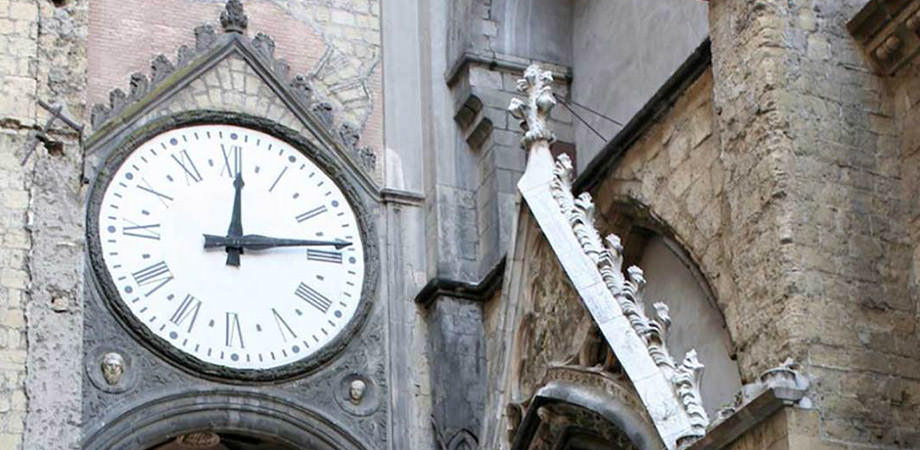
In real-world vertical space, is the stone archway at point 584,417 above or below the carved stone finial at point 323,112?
below

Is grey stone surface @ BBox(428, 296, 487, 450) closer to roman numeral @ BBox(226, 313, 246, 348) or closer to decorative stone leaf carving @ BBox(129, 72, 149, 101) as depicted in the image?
roman numeral @ BBox(226, 313, 246, 348)

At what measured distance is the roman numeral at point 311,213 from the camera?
12.7m

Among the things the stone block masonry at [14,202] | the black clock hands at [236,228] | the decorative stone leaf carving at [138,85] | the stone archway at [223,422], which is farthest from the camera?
the decorative stone leaf carving at [138,85]

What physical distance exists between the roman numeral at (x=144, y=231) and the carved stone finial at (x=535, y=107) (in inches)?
88.9

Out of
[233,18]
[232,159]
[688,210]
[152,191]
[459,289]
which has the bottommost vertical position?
[688,210]

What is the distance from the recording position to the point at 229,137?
1267 centimetres

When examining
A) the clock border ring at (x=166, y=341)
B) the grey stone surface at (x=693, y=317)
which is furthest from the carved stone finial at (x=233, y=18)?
the grey stone surface at (x=693, y=317)

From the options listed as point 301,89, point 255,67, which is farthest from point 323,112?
point 255,67

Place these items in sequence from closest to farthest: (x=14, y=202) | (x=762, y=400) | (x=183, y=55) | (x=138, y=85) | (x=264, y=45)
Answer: (x=762, y=400)
(x=14, y=202)
(x=138, y=85)
(x=183, y=55)
(x=264, y=45)

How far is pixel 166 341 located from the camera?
1201cm

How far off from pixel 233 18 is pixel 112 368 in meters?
2.41

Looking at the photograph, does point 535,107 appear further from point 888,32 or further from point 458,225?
point 888,32

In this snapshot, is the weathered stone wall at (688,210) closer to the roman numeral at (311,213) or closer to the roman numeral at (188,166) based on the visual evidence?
the roman numeral at (311,213)

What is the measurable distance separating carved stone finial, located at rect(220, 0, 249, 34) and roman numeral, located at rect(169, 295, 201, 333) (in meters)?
1.79
